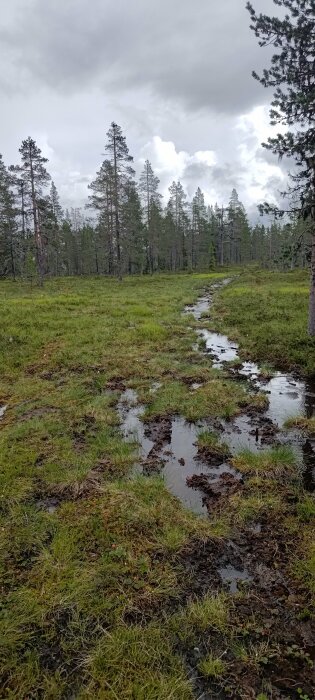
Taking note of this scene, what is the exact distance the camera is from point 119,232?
1772 inches

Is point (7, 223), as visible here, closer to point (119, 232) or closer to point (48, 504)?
point (119, 232)

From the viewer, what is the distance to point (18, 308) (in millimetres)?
21000

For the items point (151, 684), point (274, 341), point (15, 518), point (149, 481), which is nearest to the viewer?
point (151, 684)

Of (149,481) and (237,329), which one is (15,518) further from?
(237,329)

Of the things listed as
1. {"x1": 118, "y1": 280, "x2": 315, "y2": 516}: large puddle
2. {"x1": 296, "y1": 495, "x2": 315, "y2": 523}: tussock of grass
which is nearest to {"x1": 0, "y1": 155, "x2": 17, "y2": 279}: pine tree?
{"x1": 118, "y1": 280, "x2": 315, "y2": 516}: large puddle

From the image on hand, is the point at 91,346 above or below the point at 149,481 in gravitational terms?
above

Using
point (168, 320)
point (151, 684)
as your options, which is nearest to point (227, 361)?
point (168, 320)

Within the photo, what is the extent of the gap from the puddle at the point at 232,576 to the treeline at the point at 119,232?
11.9 meters

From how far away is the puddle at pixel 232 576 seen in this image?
15.3 feet

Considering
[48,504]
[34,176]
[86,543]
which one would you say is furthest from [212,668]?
[34,176]

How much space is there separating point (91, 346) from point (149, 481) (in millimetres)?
9579

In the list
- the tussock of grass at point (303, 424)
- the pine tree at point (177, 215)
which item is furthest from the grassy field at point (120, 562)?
the pine tree at point (177, 215)

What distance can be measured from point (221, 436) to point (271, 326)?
34.4 feet

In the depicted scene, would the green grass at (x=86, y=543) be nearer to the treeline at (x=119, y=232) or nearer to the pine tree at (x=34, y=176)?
the treeline at (x=119, y=232)
